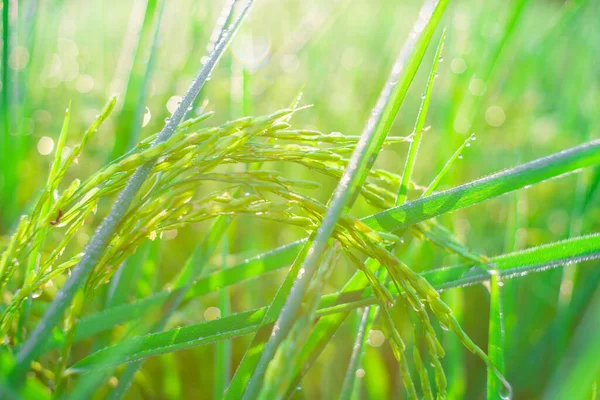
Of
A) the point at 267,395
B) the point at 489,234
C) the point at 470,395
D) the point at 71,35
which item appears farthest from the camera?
the point at 71,35

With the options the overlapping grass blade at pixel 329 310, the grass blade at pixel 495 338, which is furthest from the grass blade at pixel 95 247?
the grass blade at pixel 495 338

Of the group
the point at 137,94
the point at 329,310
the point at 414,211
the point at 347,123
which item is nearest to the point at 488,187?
the point at 414,211

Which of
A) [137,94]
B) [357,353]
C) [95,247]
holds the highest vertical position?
[137,94]

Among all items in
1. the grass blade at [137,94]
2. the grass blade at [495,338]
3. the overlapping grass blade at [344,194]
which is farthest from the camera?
the grass blade at [137,94]

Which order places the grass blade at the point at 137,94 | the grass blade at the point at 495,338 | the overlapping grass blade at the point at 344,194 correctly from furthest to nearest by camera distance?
the grass blade at the point at 137,94, the grass blade at the point at 495,338, the overlapping grass blade at the point at 344,194

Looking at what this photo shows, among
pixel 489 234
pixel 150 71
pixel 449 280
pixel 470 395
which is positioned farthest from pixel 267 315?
pixel 489 234

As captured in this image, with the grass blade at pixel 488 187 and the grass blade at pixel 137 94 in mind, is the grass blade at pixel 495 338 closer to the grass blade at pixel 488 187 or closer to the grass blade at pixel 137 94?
the grass blade at pixel 488 187

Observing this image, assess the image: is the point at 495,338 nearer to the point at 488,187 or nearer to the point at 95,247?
the point at 488,187

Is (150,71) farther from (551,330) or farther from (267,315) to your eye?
(551,330)
